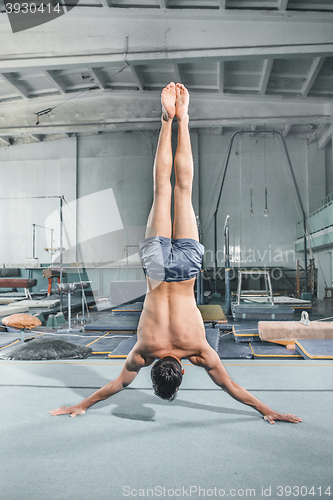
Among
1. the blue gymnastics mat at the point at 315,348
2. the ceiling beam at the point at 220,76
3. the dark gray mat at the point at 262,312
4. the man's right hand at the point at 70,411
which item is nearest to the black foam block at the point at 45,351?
the man's right hand at the point at 70,411

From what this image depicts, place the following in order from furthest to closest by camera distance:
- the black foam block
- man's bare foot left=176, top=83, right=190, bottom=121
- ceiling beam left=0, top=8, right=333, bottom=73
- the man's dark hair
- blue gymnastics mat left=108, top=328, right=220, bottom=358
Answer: ceiling beam left=0, top=8, right=333, bottom=73, blue gymnastics mat left=108, top=328, right=220, bottom=358, the black foam block, man's bare foot left=176, top=83, right=190, bottom=121, the man's dark hair

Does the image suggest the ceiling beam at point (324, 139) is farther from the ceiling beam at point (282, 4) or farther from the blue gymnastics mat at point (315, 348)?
the blue gymnastics mat at point (315, 348)

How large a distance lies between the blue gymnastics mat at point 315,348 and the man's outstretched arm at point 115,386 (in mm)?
2031

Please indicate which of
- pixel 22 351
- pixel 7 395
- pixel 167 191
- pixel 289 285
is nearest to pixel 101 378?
pixel 7 395

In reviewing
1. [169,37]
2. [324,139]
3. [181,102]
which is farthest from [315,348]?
[324,139]

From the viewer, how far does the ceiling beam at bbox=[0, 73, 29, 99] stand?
8.94 m

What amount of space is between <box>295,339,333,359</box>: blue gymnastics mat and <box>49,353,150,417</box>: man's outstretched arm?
2.03m

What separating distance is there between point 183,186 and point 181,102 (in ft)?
1.92

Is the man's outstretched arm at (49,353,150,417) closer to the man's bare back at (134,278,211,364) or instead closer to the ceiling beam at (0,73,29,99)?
the man's bare back at (134,278,211,364)

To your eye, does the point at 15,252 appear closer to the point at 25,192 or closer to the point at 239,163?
the point at 25,192

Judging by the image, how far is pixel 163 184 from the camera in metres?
2.19

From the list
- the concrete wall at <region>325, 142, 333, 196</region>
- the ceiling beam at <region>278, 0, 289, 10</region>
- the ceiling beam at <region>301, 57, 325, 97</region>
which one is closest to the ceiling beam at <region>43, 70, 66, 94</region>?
the ceiling beam at <region>278, 0, 289, 10</region>

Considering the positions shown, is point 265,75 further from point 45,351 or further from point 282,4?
point 45,351

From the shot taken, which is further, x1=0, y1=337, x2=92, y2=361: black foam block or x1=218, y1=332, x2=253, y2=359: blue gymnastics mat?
x1=218, y1=332, x2=253, y2=359: blue gymnastics mat
